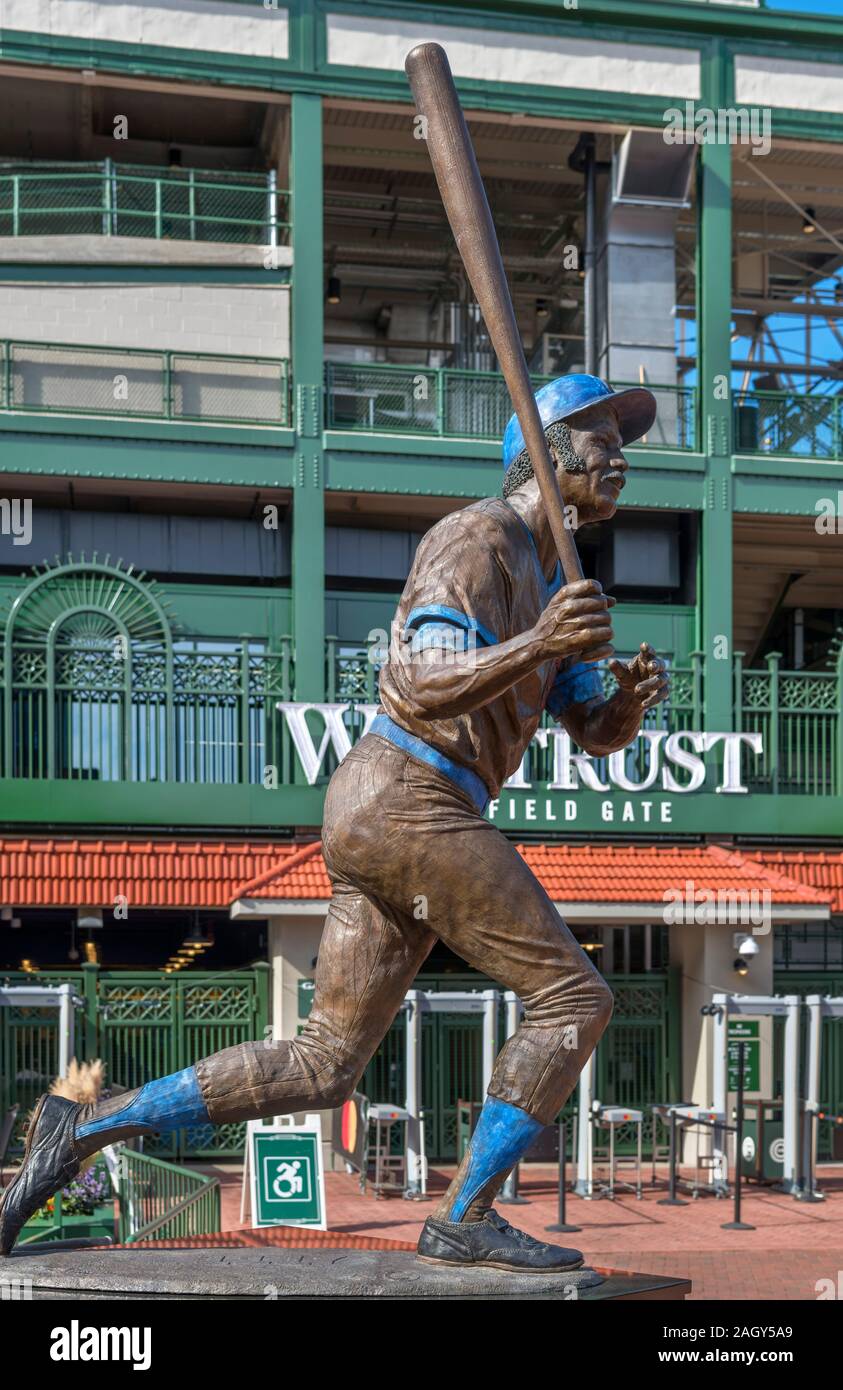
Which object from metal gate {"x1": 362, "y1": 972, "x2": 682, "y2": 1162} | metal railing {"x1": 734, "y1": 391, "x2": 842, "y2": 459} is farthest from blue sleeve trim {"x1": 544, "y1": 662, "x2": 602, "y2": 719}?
metal railing {"x1": 734, "y1": 391, "x2": 842, "y2": 459}

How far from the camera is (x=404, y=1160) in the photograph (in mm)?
18391

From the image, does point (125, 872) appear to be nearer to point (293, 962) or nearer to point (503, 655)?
point (293, 962)

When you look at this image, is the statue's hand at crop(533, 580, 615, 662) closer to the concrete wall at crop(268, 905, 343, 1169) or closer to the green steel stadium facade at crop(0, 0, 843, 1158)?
the green steel stadium facade at crop(0, 0, 843, 1158)

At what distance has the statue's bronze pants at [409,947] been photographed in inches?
215

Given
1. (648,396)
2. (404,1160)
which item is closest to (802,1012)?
(404,1160)

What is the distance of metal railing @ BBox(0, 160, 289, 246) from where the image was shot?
22.6 m

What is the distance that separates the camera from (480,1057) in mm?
20453

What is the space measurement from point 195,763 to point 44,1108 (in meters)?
15.4

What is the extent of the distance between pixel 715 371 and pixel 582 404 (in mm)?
17471

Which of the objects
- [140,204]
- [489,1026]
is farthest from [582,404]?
[140,204]

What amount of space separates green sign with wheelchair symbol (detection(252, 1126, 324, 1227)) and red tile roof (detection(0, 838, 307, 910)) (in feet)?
24.2

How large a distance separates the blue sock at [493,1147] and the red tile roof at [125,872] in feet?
47.0

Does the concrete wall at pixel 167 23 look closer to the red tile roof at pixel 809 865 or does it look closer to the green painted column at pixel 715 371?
the green painted column at pixel 715 371

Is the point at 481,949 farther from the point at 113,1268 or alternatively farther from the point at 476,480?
the point at 476,480
